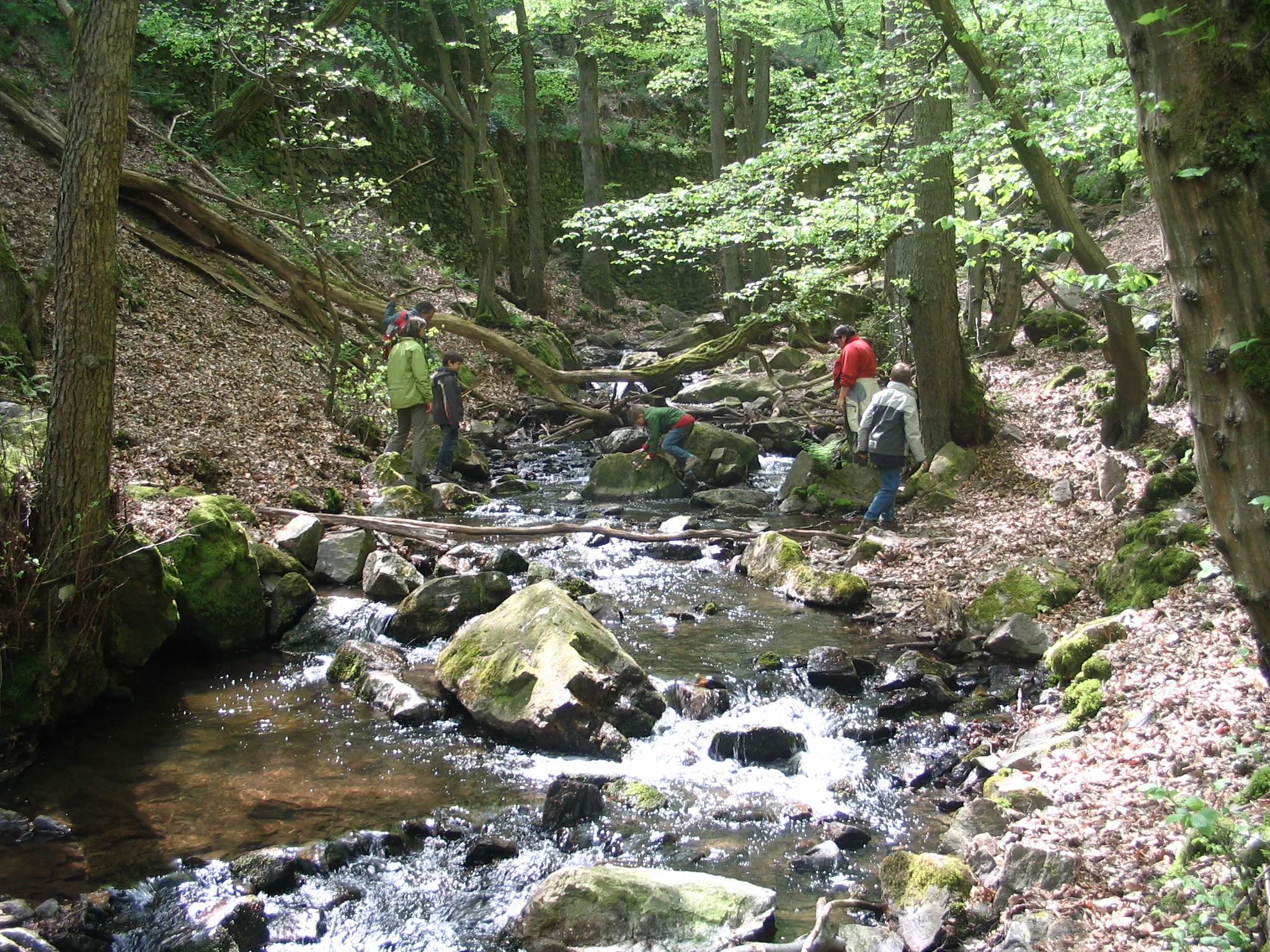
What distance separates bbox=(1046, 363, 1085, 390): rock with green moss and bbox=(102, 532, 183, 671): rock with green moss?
40.0 feet

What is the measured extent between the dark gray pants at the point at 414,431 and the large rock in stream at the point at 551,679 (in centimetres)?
555

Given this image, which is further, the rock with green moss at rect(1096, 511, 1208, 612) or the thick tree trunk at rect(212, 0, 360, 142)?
the thick tree trunk at rect(212, 0, 360, 142)

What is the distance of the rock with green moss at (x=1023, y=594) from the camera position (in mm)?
7320

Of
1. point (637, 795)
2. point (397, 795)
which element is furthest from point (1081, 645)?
point (397, 795)

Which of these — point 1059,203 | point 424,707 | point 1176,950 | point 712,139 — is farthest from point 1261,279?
point 712,139

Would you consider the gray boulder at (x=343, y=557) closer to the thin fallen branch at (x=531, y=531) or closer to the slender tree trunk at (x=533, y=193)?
the thin fallen branch at (x=531, y=531)

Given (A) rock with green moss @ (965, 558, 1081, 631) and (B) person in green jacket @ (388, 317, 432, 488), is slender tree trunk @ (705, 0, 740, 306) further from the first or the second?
(A) rock with green moss @ (965, 558, 1081, 631)

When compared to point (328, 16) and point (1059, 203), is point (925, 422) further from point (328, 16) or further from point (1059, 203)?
point (328, 16)

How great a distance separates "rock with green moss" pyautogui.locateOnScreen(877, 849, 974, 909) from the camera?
399 cm

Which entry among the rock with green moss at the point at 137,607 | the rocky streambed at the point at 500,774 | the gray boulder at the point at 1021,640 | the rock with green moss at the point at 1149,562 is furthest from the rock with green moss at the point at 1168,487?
the rock with green moss at the point at 137,607

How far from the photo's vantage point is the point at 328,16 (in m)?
15.1

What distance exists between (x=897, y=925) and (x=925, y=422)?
28.0ft

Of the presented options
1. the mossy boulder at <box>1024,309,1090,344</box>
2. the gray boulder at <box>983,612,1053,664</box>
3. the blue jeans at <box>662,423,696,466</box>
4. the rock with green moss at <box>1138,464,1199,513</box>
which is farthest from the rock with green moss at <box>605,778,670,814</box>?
the mossy boulder at <box>1024,309,1090,344</box>

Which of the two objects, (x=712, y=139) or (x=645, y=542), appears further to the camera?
(x=712, y=139)
